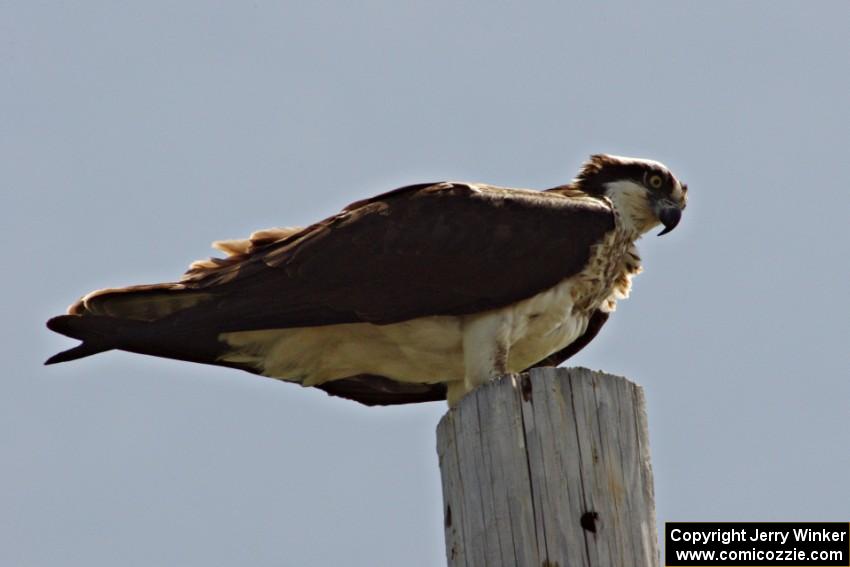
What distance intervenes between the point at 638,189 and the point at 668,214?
0.23 meters

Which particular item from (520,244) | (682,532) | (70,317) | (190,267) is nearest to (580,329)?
(520,244)

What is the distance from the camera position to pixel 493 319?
6.91 metres

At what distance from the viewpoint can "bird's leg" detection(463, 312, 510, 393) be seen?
6.74m

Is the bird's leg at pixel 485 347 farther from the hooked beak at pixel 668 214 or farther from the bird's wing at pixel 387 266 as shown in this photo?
the hooked beak at pixel 668 214

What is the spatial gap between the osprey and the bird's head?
360mm

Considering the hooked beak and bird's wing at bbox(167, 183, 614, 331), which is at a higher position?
the hooked beak

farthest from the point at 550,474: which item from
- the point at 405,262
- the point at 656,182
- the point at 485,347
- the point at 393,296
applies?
the point at 656,182

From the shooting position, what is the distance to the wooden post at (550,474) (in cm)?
453

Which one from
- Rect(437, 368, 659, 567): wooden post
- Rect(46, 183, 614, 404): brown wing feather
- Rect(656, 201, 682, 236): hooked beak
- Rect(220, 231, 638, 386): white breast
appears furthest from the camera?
Rect(656, 201, 682, 236): hooked beak

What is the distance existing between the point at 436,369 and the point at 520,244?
0.80 metres

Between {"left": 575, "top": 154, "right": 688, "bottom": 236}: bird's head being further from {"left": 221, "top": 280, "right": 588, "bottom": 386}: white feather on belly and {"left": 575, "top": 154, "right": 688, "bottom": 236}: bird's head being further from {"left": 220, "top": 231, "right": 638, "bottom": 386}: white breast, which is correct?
{"left": 221, "top": 280, "right": 588, "bottom": 386}: white feather on belly

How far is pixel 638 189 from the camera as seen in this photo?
785 centimetres

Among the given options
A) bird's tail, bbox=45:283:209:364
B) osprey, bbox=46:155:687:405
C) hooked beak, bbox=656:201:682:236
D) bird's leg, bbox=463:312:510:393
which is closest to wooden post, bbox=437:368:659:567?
bird's leg, bbox=463:312:510:393

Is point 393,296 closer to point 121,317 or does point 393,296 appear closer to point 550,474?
point 121,317
